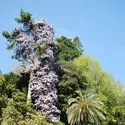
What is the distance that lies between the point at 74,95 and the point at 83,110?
3.42 meters

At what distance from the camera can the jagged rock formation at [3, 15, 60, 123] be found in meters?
36.1

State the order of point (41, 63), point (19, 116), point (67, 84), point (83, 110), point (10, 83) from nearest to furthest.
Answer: point (19, 116)
point (83, 110)
point (10, 83)
point (41, 63)
point (67, 84)

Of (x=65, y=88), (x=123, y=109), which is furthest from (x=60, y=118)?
(x=123, y=109)

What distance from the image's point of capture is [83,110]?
3700 centimetres

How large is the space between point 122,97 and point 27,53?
1694 centimetres

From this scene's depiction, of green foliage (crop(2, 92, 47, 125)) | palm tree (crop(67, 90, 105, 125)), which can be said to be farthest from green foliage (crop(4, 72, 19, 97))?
palm tree (crop(67, 90, 105, 125))

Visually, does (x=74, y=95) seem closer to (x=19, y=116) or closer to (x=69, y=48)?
(x=19, y=116)

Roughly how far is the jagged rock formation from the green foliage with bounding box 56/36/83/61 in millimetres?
11828

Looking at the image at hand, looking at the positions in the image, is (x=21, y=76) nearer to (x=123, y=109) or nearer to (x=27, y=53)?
(x=27, y=53)

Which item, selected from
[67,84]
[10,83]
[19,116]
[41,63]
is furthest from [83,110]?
[19,116]

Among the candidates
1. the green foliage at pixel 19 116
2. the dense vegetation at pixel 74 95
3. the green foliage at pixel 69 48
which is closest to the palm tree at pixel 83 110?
the dense vegetation at pixel 74 95

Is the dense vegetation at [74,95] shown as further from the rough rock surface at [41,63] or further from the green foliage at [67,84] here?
the rough rock surface at [41,63]

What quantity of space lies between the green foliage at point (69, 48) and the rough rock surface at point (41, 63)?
1189cm

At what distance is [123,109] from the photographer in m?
45.6
